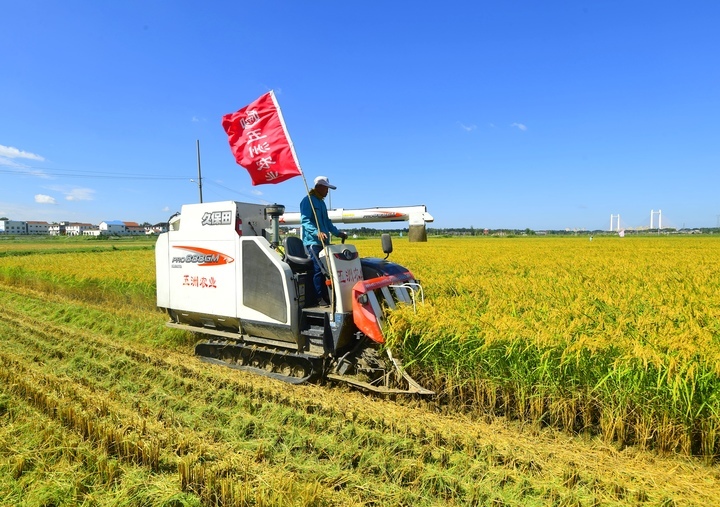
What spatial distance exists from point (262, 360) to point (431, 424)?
270 centimetres

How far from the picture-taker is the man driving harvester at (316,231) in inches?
218

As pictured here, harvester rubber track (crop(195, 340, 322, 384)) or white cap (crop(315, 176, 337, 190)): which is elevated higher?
white cap (crop(315, 176, 337, 190))

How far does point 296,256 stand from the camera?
5629 mm

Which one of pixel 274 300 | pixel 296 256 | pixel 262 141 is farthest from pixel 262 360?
pixel 262 141

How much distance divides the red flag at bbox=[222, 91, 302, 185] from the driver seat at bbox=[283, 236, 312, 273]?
33.3 inches

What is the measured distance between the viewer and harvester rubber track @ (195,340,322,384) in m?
5.20

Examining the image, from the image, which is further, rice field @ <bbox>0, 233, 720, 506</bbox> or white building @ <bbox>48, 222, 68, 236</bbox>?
white building @ <bbox>48, 222, 68, 236</bbox>

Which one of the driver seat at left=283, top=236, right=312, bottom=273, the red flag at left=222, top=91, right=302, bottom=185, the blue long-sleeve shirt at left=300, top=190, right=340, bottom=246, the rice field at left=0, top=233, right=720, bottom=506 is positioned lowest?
the rice field at left=0, top=233, right=720, bottom=506

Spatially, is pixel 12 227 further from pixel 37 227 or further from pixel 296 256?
pixel 296 256

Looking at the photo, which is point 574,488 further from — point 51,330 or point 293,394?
point 51,330

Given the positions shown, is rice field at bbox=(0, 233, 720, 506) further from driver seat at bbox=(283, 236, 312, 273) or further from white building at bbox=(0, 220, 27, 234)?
white building at bbox=(0, 220, 27, 234)

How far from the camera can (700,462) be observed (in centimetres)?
322

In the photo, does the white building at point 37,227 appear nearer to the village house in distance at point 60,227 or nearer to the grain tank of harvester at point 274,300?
the village house in distance at point 60,227

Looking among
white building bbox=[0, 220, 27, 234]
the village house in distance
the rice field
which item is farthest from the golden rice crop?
white building bbox=[0, 220, 27, 234]
